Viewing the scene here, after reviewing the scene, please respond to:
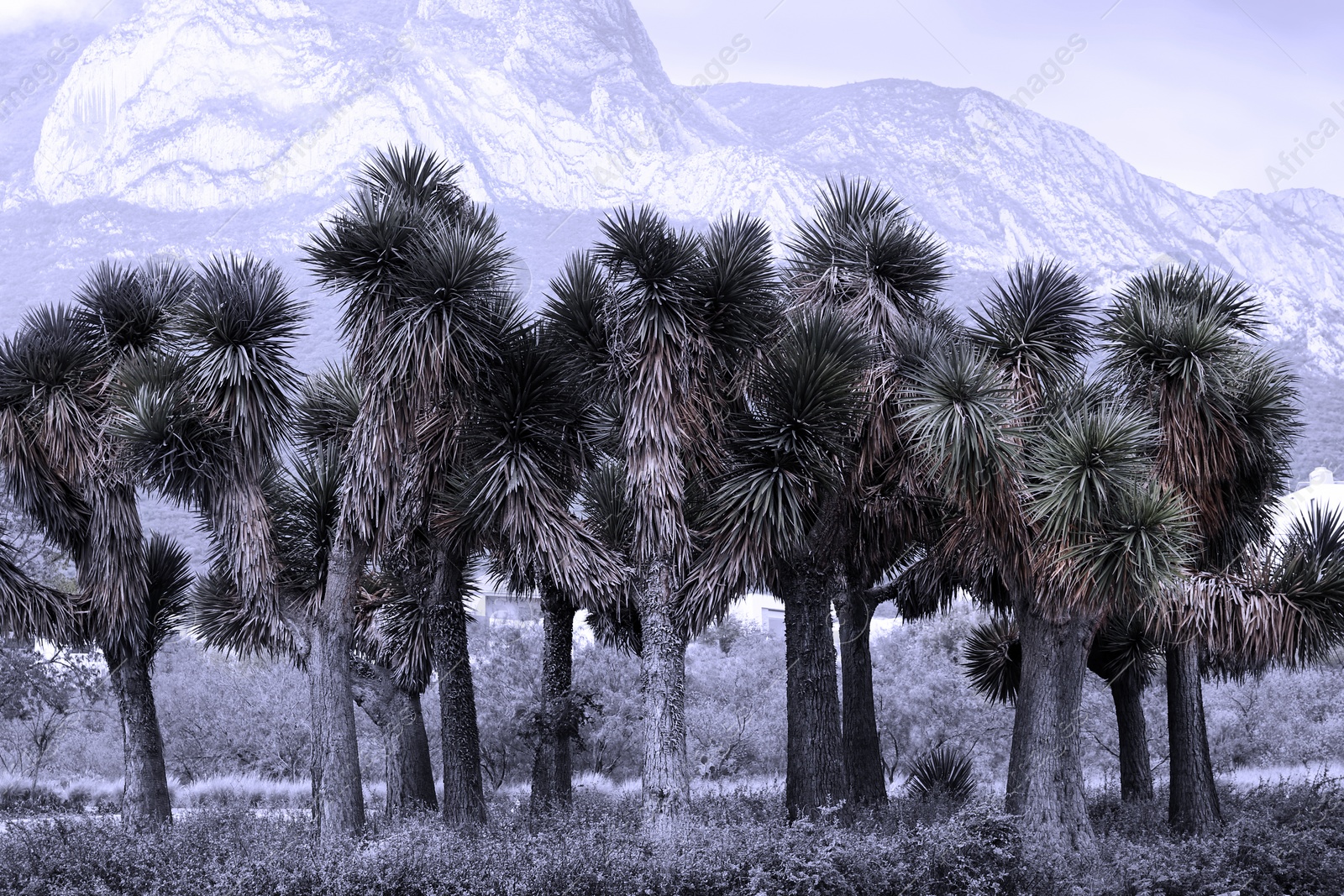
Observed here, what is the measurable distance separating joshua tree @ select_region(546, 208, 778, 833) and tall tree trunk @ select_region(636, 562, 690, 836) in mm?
14

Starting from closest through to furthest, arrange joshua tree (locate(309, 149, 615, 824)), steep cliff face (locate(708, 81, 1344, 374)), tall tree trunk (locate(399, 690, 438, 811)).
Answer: joshua tree (locate(309, 149, 615, 824)), tall tree trunk (locate(399, 690, 438, 811)), steep cliff face (locate(708, 81, 1344, 374))

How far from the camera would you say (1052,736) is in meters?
14.1

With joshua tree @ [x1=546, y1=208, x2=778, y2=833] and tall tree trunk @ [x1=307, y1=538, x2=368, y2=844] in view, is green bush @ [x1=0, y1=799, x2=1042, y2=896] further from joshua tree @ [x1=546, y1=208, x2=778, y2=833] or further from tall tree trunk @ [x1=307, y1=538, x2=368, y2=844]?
joshua tree @ [x1=546, y1=208, x2=778, y2=833]

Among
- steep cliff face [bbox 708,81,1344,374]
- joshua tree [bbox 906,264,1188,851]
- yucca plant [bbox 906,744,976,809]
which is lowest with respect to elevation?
yucca plant [bbox 906,744,976,809]

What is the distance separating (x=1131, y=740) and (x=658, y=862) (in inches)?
437

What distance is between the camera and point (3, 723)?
29.4 m

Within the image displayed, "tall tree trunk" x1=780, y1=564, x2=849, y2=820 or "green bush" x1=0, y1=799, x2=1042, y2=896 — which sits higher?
"tall tree trunk" x1=780, y1=564, x2=849, y2=820

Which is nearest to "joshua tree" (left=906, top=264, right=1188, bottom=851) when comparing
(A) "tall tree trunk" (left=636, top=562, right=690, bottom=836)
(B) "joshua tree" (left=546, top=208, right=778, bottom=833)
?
(B) "joshua tree" (left=546, top=208, right=778, bottom=833)

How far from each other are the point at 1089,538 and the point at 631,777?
18354 mm

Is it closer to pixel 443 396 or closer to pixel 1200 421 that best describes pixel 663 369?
pixel 443 396

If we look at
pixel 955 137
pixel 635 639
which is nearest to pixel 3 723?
pixel 635 639

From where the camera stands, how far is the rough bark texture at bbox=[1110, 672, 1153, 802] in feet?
60.3

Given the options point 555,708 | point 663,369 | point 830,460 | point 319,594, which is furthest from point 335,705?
point 830,460

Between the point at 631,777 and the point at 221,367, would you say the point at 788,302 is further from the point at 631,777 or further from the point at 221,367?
the point at 631,777
